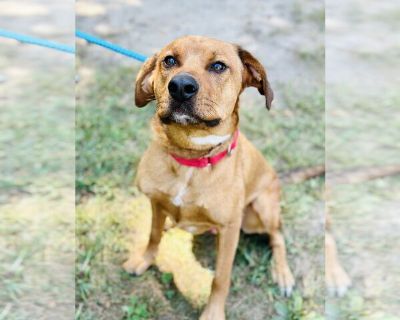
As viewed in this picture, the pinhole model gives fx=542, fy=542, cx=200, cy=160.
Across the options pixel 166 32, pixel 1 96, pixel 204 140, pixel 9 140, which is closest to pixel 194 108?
pixel 204 140

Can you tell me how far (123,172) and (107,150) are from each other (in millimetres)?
265

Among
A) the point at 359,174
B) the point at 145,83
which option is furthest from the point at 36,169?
the point at 359,174

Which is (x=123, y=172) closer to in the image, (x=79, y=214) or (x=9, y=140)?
(x=79, y=214)

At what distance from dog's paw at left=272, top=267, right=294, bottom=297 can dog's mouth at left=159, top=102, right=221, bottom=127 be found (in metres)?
1.41

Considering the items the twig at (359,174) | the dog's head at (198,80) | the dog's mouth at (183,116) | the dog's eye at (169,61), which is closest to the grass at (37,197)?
the dog's head at (198,80)

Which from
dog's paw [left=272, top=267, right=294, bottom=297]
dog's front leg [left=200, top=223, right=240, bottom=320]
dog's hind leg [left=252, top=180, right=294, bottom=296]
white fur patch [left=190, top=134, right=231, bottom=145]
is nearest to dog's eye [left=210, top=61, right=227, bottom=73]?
white fur patch [left=190, top=134, right=231, bottom=145]

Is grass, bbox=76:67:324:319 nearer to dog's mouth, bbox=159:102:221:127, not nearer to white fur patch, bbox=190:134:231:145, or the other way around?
white fur patch, bbox=190:134:231:145

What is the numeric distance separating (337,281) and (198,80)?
1.79m

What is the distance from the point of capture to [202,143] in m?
2.95

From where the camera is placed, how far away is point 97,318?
345cm

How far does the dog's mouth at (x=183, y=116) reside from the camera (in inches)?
105

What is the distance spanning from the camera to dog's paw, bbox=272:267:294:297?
3.62m

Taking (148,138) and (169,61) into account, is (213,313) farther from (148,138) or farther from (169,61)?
(148,138)

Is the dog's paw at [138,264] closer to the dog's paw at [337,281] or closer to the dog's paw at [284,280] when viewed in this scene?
the dog's paw at [284,280]
